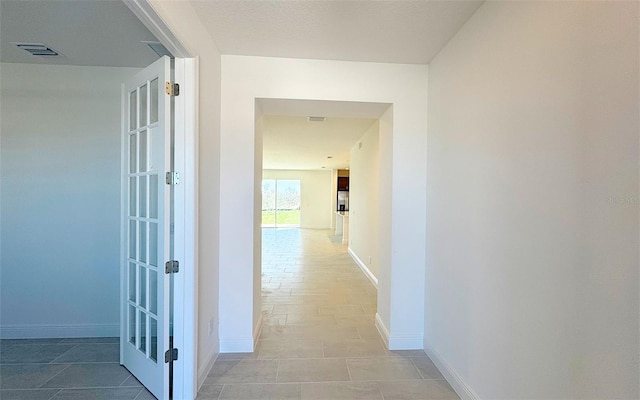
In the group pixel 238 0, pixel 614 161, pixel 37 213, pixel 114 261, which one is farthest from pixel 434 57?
pixel 37 213

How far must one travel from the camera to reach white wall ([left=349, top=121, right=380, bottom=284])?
A: 4.54 m

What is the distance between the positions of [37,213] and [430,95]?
3875 mm

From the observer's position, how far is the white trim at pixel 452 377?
1787 millimetres

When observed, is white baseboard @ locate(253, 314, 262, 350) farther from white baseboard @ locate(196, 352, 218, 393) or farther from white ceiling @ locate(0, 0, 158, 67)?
white ceiling @ locate(0, 0, 158, 67)

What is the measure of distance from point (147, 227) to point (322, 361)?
175 centimetres

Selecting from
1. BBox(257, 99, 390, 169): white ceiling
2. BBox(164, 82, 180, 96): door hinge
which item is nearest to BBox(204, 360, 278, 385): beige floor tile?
BBox(164, 82, 180, 96): door hinge

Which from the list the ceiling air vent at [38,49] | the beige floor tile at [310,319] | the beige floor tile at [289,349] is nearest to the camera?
the ceiling air vent at [38,49]

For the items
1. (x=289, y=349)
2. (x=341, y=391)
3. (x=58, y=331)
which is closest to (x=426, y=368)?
(x=341, y=391)

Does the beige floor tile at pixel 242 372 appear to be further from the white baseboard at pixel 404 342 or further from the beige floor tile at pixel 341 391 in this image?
the white baseboard at pixel 404 342

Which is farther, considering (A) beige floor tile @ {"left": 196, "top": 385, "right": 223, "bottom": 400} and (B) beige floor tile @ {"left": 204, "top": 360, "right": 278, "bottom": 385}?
(B) beige floor tile @ {"left": 204, "top": 360, "right": 278, "bottom": 385}

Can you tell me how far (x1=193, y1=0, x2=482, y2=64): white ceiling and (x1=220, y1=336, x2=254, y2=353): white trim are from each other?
2506 millimetres

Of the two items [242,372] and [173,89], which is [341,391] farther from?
[173,89]

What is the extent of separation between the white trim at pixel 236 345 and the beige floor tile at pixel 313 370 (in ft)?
1.12

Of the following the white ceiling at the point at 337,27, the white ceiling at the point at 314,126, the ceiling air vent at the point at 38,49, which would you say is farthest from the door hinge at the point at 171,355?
the ceiling air vent at the point at 38,49
